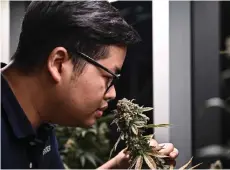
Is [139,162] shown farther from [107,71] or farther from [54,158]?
[54,158]

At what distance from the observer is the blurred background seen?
90 cm

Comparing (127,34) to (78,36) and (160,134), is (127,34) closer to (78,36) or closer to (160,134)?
(78,36)

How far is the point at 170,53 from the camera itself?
35.8 inches

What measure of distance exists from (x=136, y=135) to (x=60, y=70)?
9.1 inches

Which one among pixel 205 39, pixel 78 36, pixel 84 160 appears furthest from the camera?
pixel 84 160

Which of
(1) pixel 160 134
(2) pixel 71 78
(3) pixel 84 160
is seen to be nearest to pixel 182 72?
(1) pixel 160 134

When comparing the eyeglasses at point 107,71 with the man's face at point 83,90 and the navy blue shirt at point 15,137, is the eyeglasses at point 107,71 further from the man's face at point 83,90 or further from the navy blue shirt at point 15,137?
the navy blue shirt at point 15,137

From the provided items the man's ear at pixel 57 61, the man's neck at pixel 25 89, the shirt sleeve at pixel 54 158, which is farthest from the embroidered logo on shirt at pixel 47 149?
the man's ear at pixel 57 61

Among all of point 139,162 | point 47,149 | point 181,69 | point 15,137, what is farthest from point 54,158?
point 181,69

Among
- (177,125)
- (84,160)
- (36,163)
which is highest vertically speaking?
(177,125)

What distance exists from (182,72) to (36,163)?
45 centimetres

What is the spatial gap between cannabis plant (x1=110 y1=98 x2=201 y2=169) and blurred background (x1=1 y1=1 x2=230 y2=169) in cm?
4

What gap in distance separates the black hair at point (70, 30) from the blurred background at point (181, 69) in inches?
1.9

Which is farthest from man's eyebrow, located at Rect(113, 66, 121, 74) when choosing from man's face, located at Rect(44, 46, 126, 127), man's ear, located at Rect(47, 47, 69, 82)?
man's ear, located at Rect(47, 47, 69, 82)
